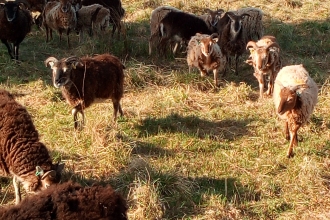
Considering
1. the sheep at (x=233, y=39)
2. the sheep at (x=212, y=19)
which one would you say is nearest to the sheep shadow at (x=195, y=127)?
the sheep at (x=233, y=39)

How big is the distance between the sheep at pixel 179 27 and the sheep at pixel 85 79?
3.56m

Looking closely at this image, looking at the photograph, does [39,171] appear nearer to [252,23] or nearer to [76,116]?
[76,116]

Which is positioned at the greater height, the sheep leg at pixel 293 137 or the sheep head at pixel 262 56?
the sheep head at pixel 262 56

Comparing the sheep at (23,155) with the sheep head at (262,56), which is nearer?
the sheep at (23,155)

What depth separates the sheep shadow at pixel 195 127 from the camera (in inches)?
312

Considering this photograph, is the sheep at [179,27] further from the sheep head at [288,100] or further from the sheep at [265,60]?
the sheep head at [288,100]

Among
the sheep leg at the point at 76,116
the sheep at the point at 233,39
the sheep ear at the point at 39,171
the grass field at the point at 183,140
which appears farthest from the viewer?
the sheep at the point at 233,39

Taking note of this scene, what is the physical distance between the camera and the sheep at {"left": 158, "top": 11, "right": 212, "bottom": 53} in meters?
11.5

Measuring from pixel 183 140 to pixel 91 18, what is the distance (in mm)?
5691

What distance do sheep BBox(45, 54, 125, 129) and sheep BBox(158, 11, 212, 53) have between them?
3557mm

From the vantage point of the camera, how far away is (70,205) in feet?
13.9

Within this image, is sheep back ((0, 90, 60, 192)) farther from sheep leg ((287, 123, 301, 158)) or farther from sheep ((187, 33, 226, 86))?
sheep ((187, 33, 226, 86))

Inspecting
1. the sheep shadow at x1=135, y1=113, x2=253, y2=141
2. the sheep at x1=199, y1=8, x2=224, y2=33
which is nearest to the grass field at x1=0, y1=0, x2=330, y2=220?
the sheep shadow at x1=135, y1=113, x2=253, y2=141

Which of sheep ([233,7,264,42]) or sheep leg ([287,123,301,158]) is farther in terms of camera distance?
sheep ([233,7,264,42])
